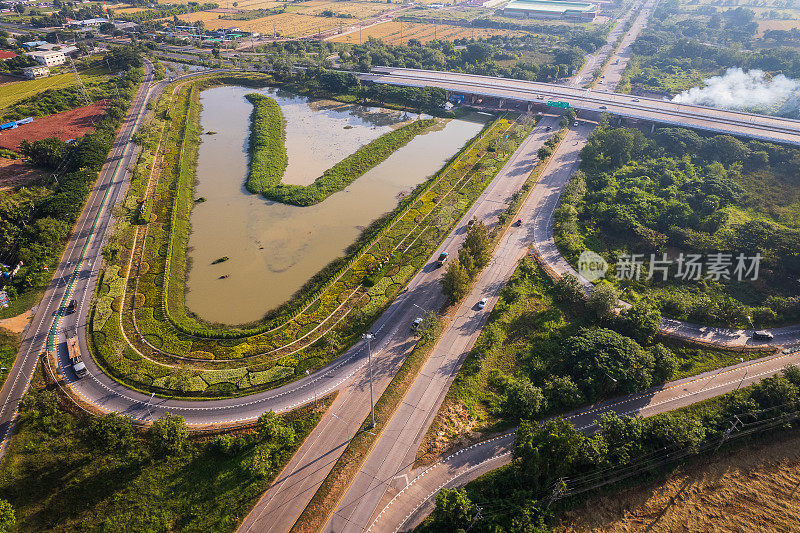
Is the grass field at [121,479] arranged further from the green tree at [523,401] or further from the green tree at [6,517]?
the green tree at [523,401]

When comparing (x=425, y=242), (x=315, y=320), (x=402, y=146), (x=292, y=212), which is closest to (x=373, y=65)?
(x=402, y=146)

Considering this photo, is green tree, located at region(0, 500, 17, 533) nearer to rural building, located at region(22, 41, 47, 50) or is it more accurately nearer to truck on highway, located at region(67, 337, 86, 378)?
truck on highway, located at region(67, 337, 86, 378)

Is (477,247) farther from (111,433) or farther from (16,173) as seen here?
(16,173)

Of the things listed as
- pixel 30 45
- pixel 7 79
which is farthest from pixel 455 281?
pixel 30 45

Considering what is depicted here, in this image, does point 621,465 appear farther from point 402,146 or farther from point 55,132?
point 55,132

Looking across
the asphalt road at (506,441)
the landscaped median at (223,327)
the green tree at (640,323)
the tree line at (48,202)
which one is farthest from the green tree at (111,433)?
the green tree at (640,323)

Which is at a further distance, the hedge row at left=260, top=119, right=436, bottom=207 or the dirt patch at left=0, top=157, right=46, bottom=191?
the dirt patch at left=0, top=157, right=46, bottom=191

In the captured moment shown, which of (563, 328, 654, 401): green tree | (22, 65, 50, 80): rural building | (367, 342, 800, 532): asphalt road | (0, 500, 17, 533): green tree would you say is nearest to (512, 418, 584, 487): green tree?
(367, 342, 800, 532): asphalt road
